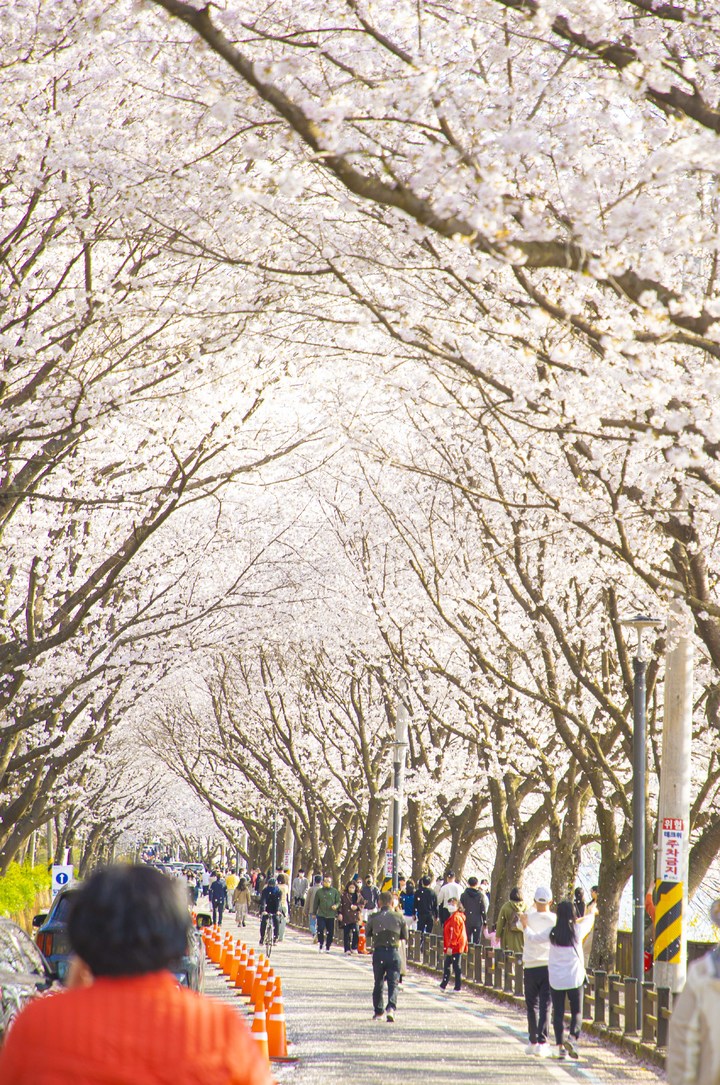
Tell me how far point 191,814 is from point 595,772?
8466 centimetres

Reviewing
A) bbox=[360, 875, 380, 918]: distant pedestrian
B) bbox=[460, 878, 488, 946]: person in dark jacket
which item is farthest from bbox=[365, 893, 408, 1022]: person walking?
bbox=[360, 875, 380, 918]: distant pedestrian

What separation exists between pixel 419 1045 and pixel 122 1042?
1089 cm

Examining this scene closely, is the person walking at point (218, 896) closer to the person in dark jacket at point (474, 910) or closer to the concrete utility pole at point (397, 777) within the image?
the concrete utility pole at point (397, 777)

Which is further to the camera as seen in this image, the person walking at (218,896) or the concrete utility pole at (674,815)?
the person walking at (218,896)

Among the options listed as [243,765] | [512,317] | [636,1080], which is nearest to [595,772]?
[636,1080]

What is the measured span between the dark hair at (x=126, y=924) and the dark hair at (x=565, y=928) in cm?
1026

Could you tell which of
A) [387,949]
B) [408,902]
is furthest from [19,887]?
[387,949]

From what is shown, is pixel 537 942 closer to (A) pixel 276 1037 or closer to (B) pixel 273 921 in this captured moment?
(A) pixel 276 1037

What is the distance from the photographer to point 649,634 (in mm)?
16156

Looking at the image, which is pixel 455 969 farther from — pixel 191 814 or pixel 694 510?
pixel 191 814

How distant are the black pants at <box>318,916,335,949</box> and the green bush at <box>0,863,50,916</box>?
256 inches

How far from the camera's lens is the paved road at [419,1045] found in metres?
10.8

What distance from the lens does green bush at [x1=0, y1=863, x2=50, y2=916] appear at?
21.8 metres

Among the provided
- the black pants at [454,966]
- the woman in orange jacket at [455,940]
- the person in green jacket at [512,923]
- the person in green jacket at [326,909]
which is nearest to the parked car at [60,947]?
the person in green jacket at [512,923]
